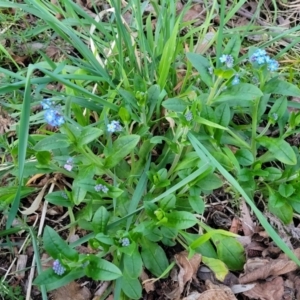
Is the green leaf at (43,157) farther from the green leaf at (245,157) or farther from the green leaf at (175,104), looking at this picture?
the green leaf at (245,157)

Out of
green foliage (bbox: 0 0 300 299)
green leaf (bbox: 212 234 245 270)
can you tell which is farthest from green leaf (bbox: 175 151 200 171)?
green leaf (bbox: 212 234 245 270)

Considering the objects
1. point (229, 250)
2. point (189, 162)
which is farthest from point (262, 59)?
point (229, 250)

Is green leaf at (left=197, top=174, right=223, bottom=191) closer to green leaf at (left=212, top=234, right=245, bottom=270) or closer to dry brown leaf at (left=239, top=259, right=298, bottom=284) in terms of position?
green leaf at (left=212, top=234, right=245, bottom=270)

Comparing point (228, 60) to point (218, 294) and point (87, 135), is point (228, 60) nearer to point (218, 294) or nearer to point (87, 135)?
point (87, 135)

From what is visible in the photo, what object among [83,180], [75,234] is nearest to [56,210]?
[75,234]

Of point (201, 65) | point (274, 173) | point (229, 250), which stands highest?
point (201, 65)

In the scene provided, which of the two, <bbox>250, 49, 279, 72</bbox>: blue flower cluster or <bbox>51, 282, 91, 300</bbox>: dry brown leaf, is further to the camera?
<bbox>51, 282, 91, 300</bbox>: dry brown leaf
